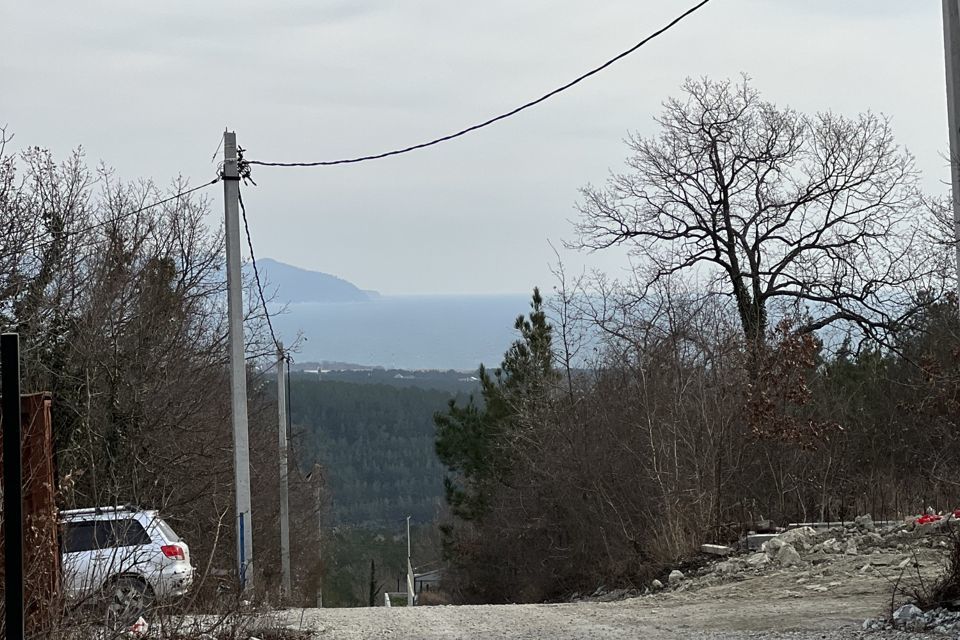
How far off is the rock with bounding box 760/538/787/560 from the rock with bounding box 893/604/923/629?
6043mm

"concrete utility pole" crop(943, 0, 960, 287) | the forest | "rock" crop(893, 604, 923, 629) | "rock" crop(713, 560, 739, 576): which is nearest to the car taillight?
"rock" crop(713, 560, 739, 576)

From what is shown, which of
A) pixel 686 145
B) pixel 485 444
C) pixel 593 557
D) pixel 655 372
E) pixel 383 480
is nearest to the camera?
pixel 655 372

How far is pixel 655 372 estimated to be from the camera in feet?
79.7

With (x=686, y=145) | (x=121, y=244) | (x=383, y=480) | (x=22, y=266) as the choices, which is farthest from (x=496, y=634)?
(x=383, y=480)

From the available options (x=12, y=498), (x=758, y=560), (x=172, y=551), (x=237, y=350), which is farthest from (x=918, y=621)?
(x=172, y=551)

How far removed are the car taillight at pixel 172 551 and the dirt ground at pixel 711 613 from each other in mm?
2052

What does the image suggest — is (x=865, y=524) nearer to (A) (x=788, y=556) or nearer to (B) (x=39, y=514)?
(A) (x=788, y=556)

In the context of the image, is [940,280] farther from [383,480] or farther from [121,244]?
[383,480]

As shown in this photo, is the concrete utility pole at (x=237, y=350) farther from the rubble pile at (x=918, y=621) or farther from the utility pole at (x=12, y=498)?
the utility pole at (x=12, y=498)

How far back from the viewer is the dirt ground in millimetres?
11359

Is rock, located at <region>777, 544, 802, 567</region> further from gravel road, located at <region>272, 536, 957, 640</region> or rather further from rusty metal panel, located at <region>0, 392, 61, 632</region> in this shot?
rusty metal panel, located at <region>0, 392, 61, 632</region>

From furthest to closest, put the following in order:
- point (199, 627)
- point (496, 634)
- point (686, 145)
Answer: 1. point (686, 145)
2. point (496, 634)
3. point (199, 627)

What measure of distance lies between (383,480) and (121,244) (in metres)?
75.2

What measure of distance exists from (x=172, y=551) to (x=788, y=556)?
863cm
